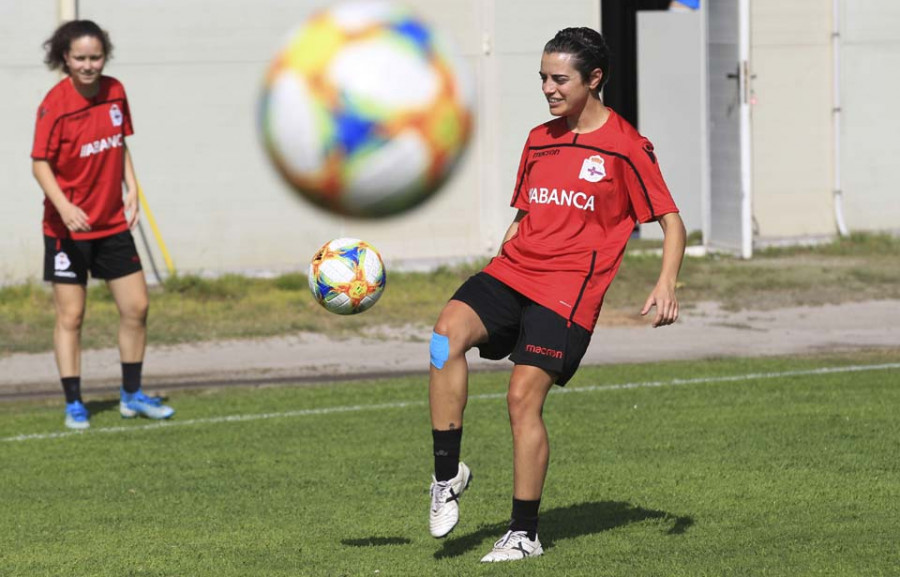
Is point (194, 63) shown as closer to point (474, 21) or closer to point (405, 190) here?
point (474, 21)

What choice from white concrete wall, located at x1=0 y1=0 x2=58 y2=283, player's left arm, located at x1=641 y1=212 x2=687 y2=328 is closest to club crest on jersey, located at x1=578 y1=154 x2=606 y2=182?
player's left arm, located at x1=641 y1=212 x2=687 y2=328

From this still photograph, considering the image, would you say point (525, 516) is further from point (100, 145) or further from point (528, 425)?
point (100, 145)

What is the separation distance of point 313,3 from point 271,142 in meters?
8.64

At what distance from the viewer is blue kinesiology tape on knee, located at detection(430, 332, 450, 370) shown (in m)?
6.24

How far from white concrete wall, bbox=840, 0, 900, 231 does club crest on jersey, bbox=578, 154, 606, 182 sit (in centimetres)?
1283

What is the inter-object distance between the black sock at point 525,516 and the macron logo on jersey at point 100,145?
15.6ft

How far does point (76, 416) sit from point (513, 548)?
467 centimetres

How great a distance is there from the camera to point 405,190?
8.38 metres

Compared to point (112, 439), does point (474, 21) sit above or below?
above

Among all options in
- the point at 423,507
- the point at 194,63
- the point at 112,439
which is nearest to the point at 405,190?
the point at 423,507

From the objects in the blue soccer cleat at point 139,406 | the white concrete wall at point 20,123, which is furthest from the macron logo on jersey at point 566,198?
the white concrete wall at point 20,123

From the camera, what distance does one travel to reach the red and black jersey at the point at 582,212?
20.8 ft

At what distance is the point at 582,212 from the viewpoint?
20.9ft

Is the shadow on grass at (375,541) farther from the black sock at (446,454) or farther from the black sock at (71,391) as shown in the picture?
the black sock at (71,391)
